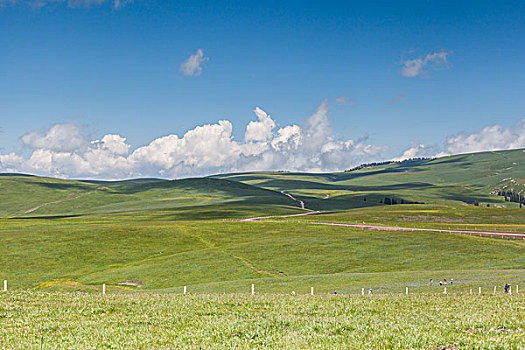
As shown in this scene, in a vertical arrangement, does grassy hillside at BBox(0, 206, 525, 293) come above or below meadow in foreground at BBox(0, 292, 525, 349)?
below

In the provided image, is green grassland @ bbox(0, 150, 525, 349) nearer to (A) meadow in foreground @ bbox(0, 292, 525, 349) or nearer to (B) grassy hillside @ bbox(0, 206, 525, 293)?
(A) meadow in foreground @ bbox(0, 292, 525, 349)

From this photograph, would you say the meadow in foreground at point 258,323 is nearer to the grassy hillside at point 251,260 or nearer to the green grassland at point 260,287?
the green grassland at point 260,287

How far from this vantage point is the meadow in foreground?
15.4 metres

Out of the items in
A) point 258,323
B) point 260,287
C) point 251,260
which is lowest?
point 251,260

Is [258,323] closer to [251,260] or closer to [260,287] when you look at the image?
[260,287]

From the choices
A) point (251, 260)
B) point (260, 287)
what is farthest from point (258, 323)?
point (251, 260)

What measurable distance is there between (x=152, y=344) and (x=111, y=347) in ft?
4.54

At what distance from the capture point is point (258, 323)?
1880cm

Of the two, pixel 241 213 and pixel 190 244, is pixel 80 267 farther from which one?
pixel 241 213

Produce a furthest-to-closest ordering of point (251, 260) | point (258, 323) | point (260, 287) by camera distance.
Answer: point (251, 260)
point (260, 287)
point (258, 323)

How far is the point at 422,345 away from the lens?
14.8 meters

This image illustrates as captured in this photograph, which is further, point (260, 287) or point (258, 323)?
point (260, 287)

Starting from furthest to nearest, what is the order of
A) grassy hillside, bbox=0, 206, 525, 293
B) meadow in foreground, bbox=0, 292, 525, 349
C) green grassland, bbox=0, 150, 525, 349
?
1. grassy hillside, bbox=0, 206, 525, 293
2. green grassland, bbox=0, 150, 525, 349
3. meadow in foreground, bbox=0, 292, 525, 349

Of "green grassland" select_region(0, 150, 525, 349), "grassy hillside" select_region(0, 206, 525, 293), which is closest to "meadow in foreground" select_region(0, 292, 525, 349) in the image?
"green grassland" select_region(0, 150, 525, 349)
